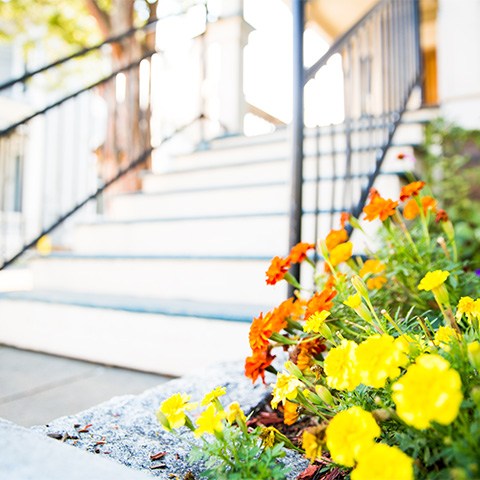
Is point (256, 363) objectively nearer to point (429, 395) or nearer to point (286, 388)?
point (286, 388)

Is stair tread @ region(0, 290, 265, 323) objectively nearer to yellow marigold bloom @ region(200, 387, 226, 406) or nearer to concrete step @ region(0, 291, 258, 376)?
concrete step @ region(0, 291, 258, 376)

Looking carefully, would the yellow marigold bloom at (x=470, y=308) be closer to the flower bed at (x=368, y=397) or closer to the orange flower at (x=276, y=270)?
the flower bed at (x=368, y=397)

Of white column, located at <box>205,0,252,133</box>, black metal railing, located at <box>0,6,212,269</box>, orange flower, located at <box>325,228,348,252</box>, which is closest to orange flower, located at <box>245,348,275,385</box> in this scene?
orange flower, located at <box>325,228,348,252</box>

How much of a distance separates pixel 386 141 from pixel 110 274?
4.88 ft

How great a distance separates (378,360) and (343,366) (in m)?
0.06

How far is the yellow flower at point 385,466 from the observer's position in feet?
1.46

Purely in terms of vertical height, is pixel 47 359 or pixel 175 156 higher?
pixel 175 156

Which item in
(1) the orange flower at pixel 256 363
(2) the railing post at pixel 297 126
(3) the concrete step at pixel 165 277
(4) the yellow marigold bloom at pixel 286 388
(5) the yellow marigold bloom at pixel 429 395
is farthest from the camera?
(3) the concrete step at pixel 165 277

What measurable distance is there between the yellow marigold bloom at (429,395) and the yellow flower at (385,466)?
0.13 feet

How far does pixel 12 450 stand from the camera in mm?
633

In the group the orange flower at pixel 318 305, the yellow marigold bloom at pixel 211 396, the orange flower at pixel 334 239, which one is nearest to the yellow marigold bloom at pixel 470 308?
the orange flower at pixel 318 305

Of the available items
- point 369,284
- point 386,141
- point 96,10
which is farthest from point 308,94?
point 96,10

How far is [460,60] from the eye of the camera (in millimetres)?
2980

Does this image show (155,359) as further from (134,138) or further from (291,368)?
(134,138)
